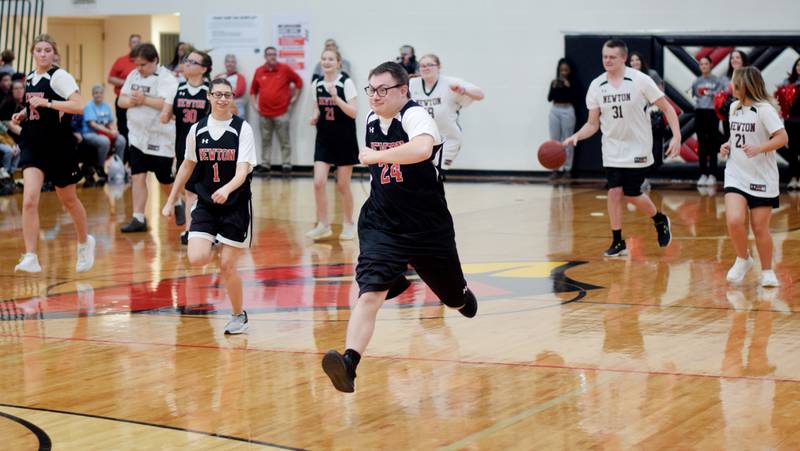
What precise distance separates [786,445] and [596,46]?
14.3m

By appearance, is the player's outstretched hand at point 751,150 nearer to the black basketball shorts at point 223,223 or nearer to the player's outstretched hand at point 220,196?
the black basketball shorts at point 223,223

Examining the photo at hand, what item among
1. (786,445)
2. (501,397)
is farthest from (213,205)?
(786,445)

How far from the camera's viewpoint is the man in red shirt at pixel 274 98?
20.4 m

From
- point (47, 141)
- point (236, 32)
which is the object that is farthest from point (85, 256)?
point (236, 32)

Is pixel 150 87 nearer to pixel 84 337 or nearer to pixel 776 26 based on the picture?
pixel 84 337

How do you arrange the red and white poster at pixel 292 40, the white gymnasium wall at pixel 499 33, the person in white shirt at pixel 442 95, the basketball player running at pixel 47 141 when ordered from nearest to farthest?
the basketball player running at pixel 47 141 → the person in white shirt at pixel 442 95 → the white gymnasium wall at pixel 499 33 → the red and white poster at pixel 292 40

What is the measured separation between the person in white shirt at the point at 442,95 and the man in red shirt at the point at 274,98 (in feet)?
33.2

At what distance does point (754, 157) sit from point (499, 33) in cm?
1102

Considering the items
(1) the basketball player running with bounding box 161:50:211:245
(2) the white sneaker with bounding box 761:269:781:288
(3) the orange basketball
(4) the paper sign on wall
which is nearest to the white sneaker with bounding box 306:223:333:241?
(1) the basketball player running with bounding box 161:50:211:245

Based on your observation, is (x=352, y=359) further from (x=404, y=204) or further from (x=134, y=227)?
(x=134, y=227)

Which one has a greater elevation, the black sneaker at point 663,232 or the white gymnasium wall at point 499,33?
the white gymnasium wall at point 499,33

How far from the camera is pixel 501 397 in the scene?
18.7 feet

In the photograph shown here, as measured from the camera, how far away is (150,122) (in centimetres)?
1248

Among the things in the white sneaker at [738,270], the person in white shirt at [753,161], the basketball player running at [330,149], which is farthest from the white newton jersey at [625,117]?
the basketball player running at [330,149]
